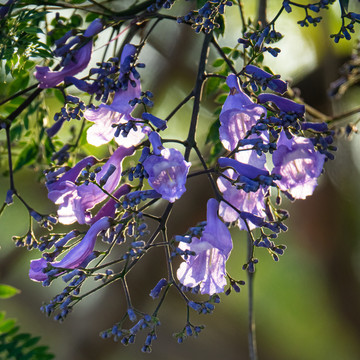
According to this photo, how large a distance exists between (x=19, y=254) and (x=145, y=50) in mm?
900

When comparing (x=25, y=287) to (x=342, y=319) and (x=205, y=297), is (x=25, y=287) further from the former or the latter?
(x=342, y=319)

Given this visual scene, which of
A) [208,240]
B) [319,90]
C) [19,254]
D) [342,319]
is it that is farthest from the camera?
[342,319]

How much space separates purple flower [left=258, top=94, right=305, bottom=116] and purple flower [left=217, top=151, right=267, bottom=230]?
0.24ft

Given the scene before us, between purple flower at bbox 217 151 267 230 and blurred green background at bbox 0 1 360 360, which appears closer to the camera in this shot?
purple flower at bbox 217 151 267 230

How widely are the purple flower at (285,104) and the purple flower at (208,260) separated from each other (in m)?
0.18

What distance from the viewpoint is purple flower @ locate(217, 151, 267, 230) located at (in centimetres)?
81

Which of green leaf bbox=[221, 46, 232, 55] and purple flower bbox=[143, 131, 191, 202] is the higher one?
green leaf bbox=[221, 46, 232, 55]

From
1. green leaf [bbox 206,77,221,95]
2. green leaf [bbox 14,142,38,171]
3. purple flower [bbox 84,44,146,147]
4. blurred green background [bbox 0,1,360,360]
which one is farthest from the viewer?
blurred green background [bbox 0,1,360,360]

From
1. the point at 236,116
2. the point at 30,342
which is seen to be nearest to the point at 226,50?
the point at 236,116

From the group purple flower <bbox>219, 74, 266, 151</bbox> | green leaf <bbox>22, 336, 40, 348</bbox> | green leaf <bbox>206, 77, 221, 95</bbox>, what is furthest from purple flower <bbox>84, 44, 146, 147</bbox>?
green leaf <bbox>22, 336, 40, 348</bbox>

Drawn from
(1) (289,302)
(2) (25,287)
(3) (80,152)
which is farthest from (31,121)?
(1) (289,302)

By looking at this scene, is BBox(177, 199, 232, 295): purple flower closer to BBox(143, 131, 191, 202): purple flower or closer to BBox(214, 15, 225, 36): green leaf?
BBox(143, 131, 191, 202): purple flower

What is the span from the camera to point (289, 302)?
346cm

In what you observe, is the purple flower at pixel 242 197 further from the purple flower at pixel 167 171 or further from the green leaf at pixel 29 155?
the green leaf at pixel 29 155
